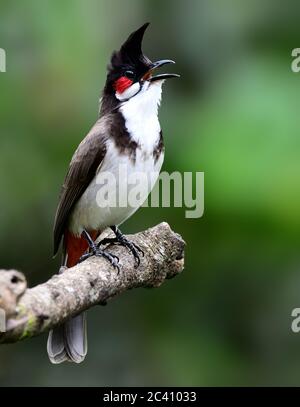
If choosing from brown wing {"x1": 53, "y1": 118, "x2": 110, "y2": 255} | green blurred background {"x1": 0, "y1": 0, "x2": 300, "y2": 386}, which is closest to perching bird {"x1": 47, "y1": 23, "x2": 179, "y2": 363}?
brown wing {"x1": 53, "y1": 118, "x2": 110, "y2": 255}

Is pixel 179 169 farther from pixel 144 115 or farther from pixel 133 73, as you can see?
pixel 133 73

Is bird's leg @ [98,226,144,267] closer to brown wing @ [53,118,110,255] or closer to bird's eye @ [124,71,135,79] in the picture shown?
brown wing @ [53,118,110,255]

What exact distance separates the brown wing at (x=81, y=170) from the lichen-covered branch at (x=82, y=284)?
0.92ft

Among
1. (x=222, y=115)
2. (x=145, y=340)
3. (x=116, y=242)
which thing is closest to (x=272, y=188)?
(x=222, y=115)

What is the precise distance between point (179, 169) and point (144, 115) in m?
0.43

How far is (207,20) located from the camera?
4.88m

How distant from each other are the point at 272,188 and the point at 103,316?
134 cm

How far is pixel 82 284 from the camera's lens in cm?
307

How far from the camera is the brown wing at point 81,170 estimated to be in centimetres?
394

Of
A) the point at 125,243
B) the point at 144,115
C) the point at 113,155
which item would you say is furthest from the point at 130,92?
the point at 125,243

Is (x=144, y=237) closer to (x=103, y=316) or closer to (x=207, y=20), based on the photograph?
(x=103, y=316)

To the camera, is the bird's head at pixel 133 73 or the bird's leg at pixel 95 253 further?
the bird's head at pixel 133 73

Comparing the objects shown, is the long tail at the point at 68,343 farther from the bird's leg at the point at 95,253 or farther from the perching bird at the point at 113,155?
the bird's leg at the point at 95,253

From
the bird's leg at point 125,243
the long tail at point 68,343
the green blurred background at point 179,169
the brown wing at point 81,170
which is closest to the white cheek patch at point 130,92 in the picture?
the brown wing at point 81,170
